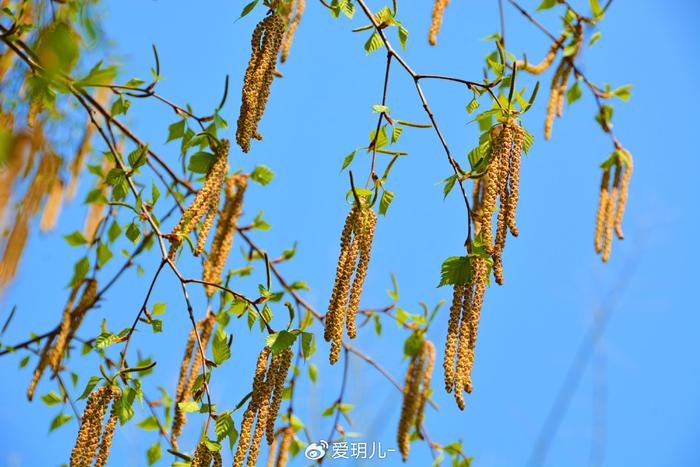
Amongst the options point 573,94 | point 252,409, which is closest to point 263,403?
point 252,409

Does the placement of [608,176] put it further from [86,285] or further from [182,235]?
[86,285]

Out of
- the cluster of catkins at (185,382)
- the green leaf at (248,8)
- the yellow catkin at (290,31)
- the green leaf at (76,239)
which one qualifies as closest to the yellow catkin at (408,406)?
the cluster of catkins at (185,382)

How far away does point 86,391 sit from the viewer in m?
1.60

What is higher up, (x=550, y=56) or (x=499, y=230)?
(x=550, y=56)

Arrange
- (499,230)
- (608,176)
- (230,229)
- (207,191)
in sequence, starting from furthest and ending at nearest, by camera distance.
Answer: (608,176) → (230,229) → (207,191) → (499,230)

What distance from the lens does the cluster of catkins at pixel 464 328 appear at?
136 centimetres

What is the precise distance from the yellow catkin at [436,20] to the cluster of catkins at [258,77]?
28.6 inches

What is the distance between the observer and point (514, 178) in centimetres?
147

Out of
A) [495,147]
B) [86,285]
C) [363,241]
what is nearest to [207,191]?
[363,241]

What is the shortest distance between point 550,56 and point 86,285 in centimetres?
170

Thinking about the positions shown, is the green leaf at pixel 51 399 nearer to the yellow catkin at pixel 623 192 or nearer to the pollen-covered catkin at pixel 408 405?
the pollen-covered catkin at pixel 408 405

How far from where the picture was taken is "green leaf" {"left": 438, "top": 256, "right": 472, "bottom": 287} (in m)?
1.43

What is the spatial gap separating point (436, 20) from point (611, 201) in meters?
0.82

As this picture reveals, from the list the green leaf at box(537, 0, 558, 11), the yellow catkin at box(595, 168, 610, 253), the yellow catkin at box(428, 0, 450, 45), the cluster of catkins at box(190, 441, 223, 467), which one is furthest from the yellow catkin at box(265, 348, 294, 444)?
the green leaf at box(537, 0, 558, 11)
